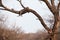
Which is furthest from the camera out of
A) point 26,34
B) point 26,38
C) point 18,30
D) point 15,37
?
point 26,34

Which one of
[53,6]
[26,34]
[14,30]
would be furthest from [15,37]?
[53,6]

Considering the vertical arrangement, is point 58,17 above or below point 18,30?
above

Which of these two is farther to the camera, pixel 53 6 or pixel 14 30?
pixel 14 30

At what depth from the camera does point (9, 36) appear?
27125 mm

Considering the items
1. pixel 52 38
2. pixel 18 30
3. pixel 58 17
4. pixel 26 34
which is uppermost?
pixel 58 17

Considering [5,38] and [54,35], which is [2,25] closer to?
[5,38]

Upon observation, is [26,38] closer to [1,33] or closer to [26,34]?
[26,34]

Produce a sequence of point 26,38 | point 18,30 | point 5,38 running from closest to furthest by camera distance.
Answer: point 5,38 < point 18,30 < point 26,38

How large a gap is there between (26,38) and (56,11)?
23643 millimetres

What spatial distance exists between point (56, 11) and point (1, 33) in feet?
60.5

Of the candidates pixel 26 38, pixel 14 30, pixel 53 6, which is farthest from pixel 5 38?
pixel 53 6

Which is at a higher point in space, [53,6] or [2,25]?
[53,6]

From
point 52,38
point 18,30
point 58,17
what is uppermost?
point 58,17

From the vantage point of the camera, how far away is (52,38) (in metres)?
9.66
